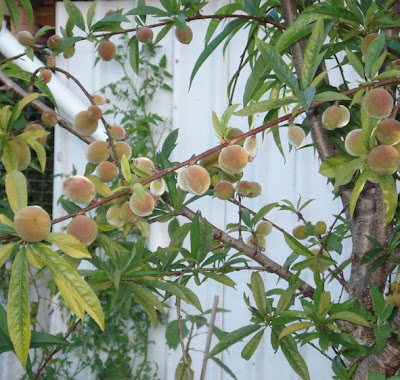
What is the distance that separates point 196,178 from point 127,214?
3.9 inches

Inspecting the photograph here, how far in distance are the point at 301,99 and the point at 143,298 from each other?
12.6 inches

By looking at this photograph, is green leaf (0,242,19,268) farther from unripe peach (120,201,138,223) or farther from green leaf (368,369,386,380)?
green leaf (368,369,386,380)

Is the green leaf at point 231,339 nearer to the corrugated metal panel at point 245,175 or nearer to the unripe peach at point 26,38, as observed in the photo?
the unripe peach at point 26,38

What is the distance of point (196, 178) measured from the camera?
21.6 inches

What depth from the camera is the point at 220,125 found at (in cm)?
54

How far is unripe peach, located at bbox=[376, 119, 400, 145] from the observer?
506 millimetres

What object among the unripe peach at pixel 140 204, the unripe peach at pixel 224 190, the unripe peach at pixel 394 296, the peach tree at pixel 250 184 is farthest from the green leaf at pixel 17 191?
the unripe peach at pixel 394 296

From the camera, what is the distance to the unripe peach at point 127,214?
61cm

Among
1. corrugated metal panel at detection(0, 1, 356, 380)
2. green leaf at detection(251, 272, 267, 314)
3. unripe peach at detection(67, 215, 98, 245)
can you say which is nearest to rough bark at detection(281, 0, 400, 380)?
green leaf at detection(251, 272, 267, 314)

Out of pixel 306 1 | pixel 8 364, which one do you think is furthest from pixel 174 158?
pixel 306 1

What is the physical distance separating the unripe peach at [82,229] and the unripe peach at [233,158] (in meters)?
0.12

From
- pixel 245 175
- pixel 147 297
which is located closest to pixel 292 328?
pixel 147 297

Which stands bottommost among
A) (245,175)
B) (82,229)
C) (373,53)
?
(82,229)

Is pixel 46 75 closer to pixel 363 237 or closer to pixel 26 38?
pixel 26 38
